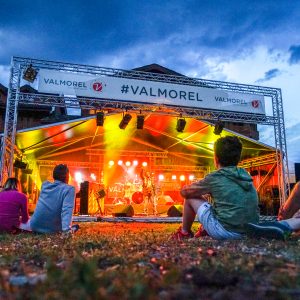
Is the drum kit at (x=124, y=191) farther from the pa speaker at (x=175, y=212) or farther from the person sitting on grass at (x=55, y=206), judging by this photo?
the person sitting on grass at (x=55, y=206)

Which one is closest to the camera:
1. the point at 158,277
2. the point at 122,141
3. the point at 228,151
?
the point at 158,277

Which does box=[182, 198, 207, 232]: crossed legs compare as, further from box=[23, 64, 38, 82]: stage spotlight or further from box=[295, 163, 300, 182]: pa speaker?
box=[295, 163, 300, 182]: pa speaker

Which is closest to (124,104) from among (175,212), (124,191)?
(175,212)

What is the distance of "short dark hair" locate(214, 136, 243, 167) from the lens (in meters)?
3.34

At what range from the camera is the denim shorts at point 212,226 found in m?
3.19

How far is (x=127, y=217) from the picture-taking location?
11.5m

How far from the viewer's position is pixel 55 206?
4555 mm

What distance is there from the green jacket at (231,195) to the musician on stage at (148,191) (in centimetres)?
1145

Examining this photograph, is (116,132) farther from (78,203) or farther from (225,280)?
(225,280)

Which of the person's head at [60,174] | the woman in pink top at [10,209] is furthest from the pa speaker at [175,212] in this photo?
the person's head at [60,174]

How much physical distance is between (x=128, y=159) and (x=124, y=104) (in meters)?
6.45

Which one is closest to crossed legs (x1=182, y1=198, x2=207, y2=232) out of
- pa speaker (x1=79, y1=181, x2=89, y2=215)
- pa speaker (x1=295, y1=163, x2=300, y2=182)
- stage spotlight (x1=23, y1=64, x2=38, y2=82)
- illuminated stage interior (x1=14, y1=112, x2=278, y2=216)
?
stage spotlight (x1=23, y1=64, x2=38, y2=82)

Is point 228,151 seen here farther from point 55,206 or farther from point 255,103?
point 255,103

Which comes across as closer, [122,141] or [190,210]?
[190,210]
